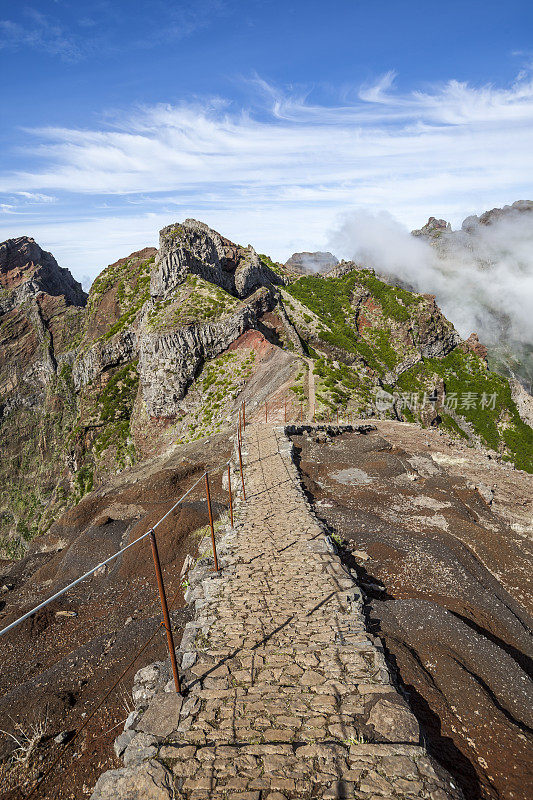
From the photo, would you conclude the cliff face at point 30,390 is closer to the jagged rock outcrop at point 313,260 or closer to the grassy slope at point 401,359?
the grassy slope at point 401,359

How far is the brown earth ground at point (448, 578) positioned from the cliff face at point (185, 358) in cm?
1244

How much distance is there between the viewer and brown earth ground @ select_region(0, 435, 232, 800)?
6.38m

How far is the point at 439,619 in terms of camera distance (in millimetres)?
7984

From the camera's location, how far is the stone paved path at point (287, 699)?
15.2 ft

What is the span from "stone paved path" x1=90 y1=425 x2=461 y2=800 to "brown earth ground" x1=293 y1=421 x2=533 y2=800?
0.64m

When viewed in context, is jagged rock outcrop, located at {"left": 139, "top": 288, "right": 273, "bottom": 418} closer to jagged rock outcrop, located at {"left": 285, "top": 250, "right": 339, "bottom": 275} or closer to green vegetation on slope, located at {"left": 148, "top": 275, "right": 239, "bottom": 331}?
green vegetation on slope, located at {"left": 148, "top": 275, "right": 239, "bottom": 331}

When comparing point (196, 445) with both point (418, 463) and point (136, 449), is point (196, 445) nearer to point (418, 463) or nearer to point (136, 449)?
point (418, 463)

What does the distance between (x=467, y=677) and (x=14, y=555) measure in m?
74.3

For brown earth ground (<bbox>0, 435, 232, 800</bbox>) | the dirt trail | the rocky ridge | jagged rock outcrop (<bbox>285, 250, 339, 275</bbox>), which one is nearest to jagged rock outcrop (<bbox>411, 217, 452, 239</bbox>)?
the rocky ridge

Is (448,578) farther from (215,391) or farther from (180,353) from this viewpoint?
(180,353)

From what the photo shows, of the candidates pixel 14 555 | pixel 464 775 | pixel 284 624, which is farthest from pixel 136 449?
pixel 464 775

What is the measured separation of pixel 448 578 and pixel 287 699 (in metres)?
6.39

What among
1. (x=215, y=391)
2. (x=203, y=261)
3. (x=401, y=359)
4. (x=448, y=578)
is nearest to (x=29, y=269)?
(x=203, y=261)

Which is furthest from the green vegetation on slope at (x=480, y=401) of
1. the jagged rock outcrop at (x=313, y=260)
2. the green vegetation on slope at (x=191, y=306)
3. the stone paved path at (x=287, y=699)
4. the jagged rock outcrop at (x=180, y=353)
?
the jagged rock outcrop at (x=313, y=260)
